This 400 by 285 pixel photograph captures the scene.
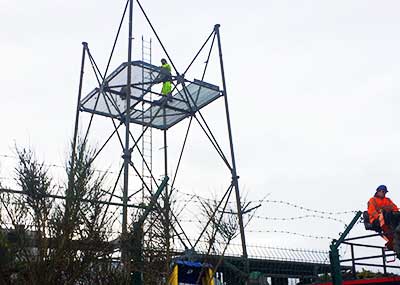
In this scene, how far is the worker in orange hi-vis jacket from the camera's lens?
12133mm

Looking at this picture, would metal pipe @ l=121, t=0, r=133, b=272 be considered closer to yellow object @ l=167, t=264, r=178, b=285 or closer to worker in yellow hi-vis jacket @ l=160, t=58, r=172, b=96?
yellow object @ l=167, t=264, r=178, b=285

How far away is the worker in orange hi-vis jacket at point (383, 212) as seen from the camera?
12.1m

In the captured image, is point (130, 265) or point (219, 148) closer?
point (130, 265)

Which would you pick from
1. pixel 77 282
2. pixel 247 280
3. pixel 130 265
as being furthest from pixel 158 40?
pixel 77 282

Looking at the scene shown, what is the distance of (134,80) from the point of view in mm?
16203

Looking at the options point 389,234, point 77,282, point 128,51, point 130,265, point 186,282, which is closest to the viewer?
point 77,282

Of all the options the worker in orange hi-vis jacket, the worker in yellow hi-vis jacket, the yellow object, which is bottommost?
the yellow object

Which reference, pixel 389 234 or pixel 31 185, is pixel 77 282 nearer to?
pixel 31 185

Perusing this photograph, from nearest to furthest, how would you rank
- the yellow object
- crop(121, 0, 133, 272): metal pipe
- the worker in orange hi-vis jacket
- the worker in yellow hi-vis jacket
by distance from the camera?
crop(121, 0, 133, 272): metal pipe < the yellow object < the worker in orange hi-vis jacket < the worker in yellow hi-vis jacket

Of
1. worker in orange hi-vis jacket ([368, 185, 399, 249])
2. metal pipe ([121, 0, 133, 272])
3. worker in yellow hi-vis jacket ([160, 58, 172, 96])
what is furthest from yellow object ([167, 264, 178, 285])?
worker in yellow hi-vis jacket ([160, 58, 172, 96])

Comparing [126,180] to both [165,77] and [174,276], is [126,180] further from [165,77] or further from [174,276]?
[165,77]

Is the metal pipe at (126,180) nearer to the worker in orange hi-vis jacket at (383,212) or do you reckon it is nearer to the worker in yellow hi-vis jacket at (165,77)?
the worker in yellow hi-vis jacket at (165,77)

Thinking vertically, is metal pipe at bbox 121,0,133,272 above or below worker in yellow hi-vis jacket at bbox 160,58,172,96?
below

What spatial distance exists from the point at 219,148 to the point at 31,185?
8.43 m
